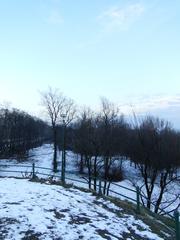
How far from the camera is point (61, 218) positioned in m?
12.5

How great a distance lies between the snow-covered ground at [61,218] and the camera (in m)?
10.9

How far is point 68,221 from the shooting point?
40.1ft

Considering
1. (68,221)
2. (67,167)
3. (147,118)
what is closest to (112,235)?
(68,221)

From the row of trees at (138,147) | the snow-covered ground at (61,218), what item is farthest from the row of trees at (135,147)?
the snow-covered ground at (61,218)


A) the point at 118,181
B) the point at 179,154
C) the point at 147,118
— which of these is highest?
the point at 147,118

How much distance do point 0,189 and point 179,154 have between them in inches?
1237

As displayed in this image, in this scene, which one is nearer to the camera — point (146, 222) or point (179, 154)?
point (146, 222)

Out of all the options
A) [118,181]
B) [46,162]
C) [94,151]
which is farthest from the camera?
[46,162]

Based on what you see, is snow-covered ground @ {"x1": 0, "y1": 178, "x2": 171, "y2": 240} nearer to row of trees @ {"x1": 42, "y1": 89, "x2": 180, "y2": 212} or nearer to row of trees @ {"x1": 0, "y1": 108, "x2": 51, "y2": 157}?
row of trees @ {"x1": 42, "y1": 89, "x2": 180, "y2": 212}

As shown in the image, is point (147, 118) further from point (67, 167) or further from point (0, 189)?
point (0, 189)

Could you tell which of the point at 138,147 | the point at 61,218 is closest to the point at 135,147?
the point at 138,147

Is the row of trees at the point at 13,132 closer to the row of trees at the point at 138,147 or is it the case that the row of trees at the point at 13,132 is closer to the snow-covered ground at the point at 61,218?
the row of trees at the point at 138,147

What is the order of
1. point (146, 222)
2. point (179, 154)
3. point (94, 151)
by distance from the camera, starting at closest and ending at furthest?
point (146, 222) → point (179, 154) → point (94, 151)

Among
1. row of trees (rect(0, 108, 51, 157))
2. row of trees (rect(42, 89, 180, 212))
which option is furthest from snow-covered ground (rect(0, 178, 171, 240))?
row of trees (rect(0, 108, 51, 157))
